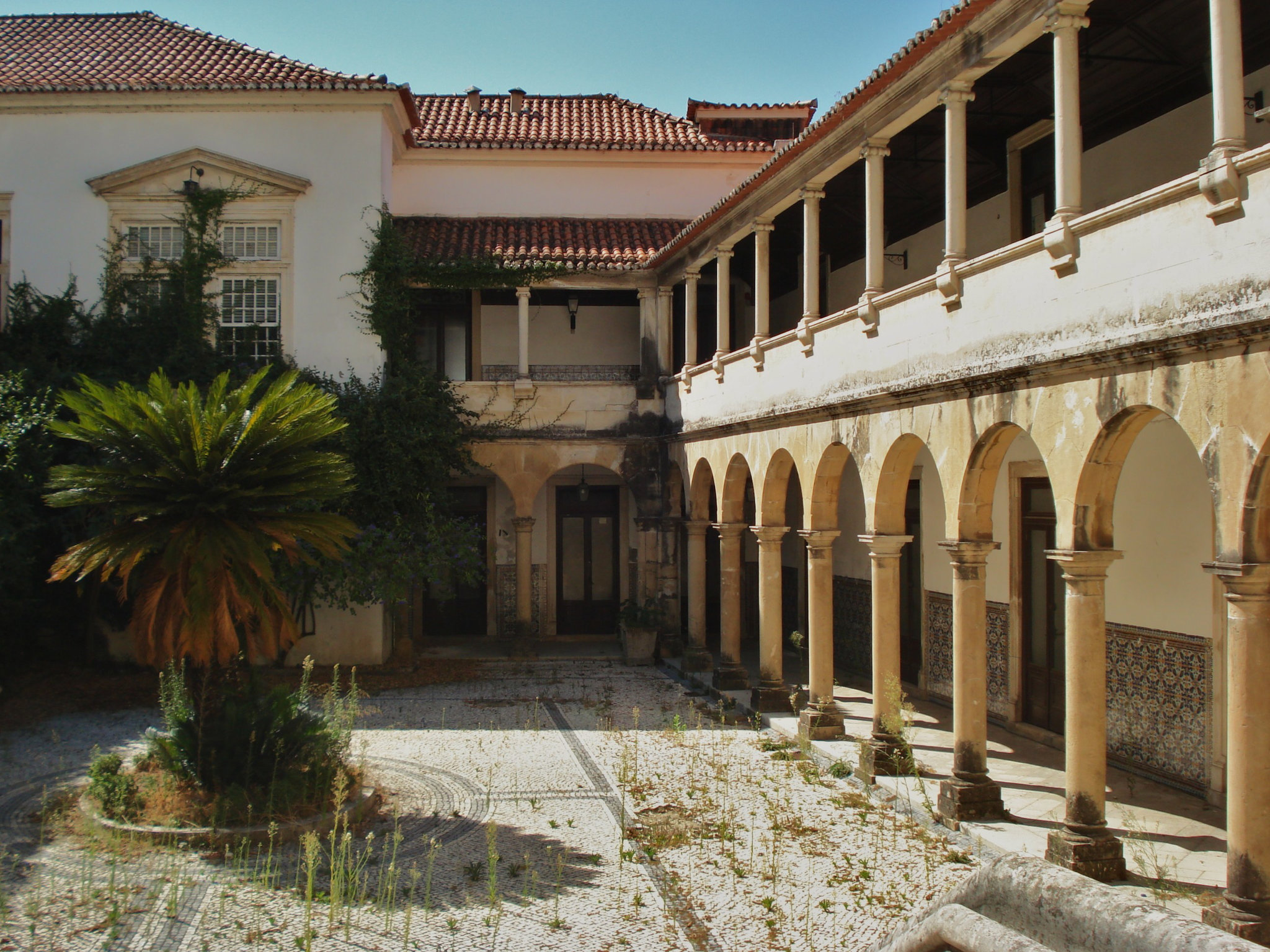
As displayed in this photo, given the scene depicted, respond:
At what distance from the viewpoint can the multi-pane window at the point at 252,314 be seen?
53.8 ft

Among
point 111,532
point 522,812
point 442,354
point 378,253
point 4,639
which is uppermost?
point 378,253

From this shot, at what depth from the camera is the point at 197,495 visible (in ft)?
27.2

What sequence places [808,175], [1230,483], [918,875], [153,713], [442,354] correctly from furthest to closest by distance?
[442,354], [153,713], [808,175], [918,875], [1230,483]

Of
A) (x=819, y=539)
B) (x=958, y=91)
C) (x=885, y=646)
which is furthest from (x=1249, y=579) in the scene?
(x=819, y=539)

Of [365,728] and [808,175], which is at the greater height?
[808,175]

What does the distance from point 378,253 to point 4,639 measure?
24.3ft

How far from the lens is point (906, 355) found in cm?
955

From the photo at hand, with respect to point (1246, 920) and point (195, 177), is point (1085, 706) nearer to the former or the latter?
point (1246, 920)

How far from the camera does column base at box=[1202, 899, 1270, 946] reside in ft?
18.2

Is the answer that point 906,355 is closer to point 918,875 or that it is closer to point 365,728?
point 918,875

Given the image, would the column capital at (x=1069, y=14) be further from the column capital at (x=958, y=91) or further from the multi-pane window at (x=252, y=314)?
the multi-pane window at (x=252, y=314)

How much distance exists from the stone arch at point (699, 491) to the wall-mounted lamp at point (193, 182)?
8.67m

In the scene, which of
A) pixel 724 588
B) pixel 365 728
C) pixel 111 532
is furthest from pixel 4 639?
pixel 724 588

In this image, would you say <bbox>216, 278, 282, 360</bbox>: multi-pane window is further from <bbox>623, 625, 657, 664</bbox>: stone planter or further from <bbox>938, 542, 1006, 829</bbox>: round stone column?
<bbox>938, 542, 1006, 829</bbox>: round stone column
